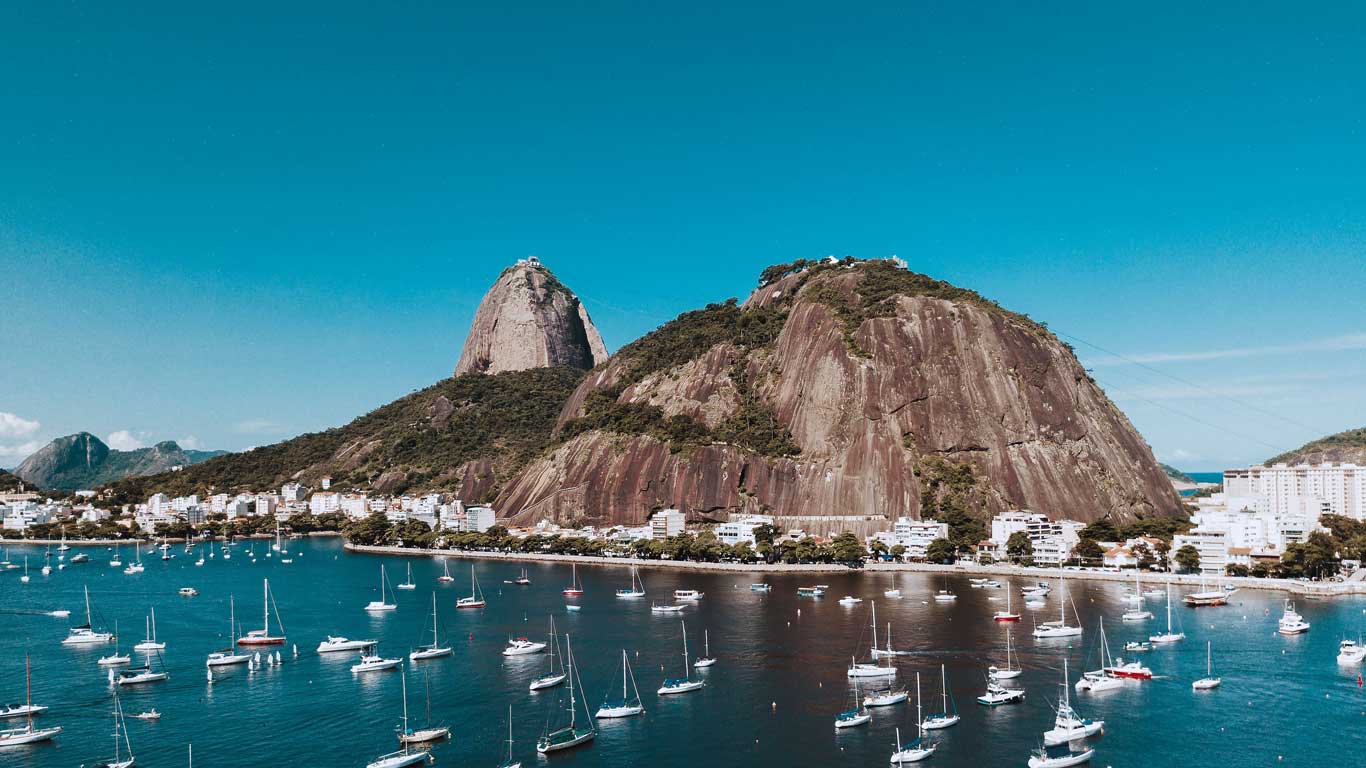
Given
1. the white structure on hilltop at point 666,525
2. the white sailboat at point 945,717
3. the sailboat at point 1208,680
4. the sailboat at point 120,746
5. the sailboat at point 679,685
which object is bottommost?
the sailboat at point 1208,680

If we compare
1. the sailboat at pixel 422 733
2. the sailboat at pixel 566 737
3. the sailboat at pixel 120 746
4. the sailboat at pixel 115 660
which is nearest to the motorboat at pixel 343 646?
the sailboat at pixel 115 660

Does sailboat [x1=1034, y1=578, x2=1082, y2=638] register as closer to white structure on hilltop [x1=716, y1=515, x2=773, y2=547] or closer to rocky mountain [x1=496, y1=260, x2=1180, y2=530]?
white structure on hilltop [x1=716, y1=515, x2=773, y2=547]

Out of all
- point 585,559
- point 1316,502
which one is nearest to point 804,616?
point 585,559

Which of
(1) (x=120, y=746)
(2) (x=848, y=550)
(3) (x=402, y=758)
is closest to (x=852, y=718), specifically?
(3) (x=402, y=758)

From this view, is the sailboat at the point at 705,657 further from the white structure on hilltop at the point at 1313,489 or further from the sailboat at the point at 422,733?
the white structure on hilltop at the point at 1313,489

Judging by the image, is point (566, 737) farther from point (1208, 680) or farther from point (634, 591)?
point (634, 591)
